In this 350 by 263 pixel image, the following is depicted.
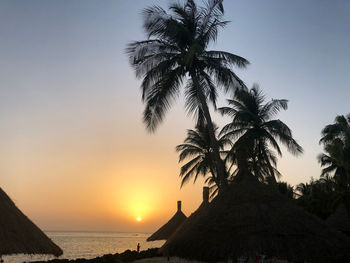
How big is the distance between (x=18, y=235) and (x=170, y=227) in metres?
18.8

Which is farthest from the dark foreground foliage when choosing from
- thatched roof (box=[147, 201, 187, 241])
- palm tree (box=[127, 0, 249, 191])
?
palm tree (box=[127, 0, 249, 191])

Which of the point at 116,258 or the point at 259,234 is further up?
the point at 259,234

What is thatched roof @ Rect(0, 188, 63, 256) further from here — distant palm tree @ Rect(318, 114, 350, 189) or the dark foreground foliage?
distant palm tree @ Rect(318, 114, 350, 189)

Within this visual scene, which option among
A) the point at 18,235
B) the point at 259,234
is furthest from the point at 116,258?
the point at 259,234

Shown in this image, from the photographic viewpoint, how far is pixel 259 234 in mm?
10180

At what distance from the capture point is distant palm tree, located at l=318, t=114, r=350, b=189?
20312 mm

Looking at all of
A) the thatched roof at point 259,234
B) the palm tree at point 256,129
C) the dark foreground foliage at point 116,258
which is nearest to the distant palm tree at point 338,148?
the palm tree at point 256,129

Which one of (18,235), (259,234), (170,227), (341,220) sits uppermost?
(341,220)

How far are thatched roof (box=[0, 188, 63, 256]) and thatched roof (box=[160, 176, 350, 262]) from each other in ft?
13.1

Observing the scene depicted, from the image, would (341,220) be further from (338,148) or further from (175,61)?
(175,61)

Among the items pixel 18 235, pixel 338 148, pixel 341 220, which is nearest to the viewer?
pixel 18 235

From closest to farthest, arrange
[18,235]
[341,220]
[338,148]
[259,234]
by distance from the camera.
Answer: [259,234] < [18,235] < [338,148] < [341,220]

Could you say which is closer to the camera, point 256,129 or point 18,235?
point 18,235

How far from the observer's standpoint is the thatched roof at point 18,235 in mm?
10320
